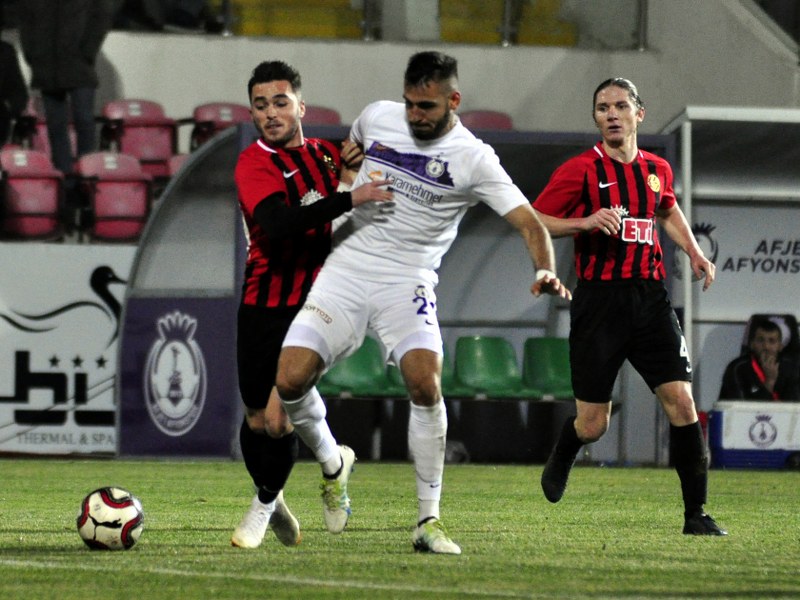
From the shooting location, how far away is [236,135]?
12.1 m

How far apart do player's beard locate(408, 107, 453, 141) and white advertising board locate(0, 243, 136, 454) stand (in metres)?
7.68

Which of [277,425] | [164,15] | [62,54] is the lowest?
[277,425]

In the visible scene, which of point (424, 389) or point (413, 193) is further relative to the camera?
point (413, 193)

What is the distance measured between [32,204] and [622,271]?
8040mm

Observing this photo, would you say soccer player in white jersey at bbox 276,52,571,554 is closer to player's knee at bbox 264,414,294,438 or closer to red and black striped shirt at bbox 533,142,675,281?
player's knee at bbox 264,414,294,438

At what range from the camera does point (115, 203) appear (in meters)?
14.2

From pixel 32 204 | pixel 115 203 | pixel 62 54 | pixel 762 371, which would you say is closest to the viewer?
pixel 762 371

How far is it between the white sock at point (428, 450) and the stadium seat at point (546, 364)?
783 cm

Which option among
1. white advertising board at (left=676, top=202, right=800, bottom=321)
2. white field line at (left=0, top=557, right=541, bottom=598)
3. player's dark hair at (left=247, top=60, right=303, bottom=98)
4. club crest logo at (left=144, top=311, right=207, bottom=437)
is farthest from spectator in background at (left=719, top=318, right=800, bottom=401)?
white field line at (left=0, top=557, right=541, bottom=598)

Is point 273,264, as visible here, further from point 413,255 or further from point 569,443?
point 569,443

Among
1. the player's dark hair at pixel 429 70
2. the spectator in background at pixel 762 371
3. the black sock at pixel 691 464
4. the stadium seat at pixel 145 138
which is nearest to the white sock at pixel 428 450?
the player's dark hair at pixel 429 70

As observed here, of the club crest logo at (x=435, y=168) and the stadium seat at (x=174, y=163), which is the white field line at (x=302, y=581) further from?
the stadium seat at (x=174, y=163)

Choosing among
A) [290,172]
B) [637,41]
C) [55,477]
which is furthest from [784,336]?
[290,172]

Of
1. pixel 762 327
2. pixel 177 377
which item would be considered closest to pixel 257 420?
pixel 177 377
